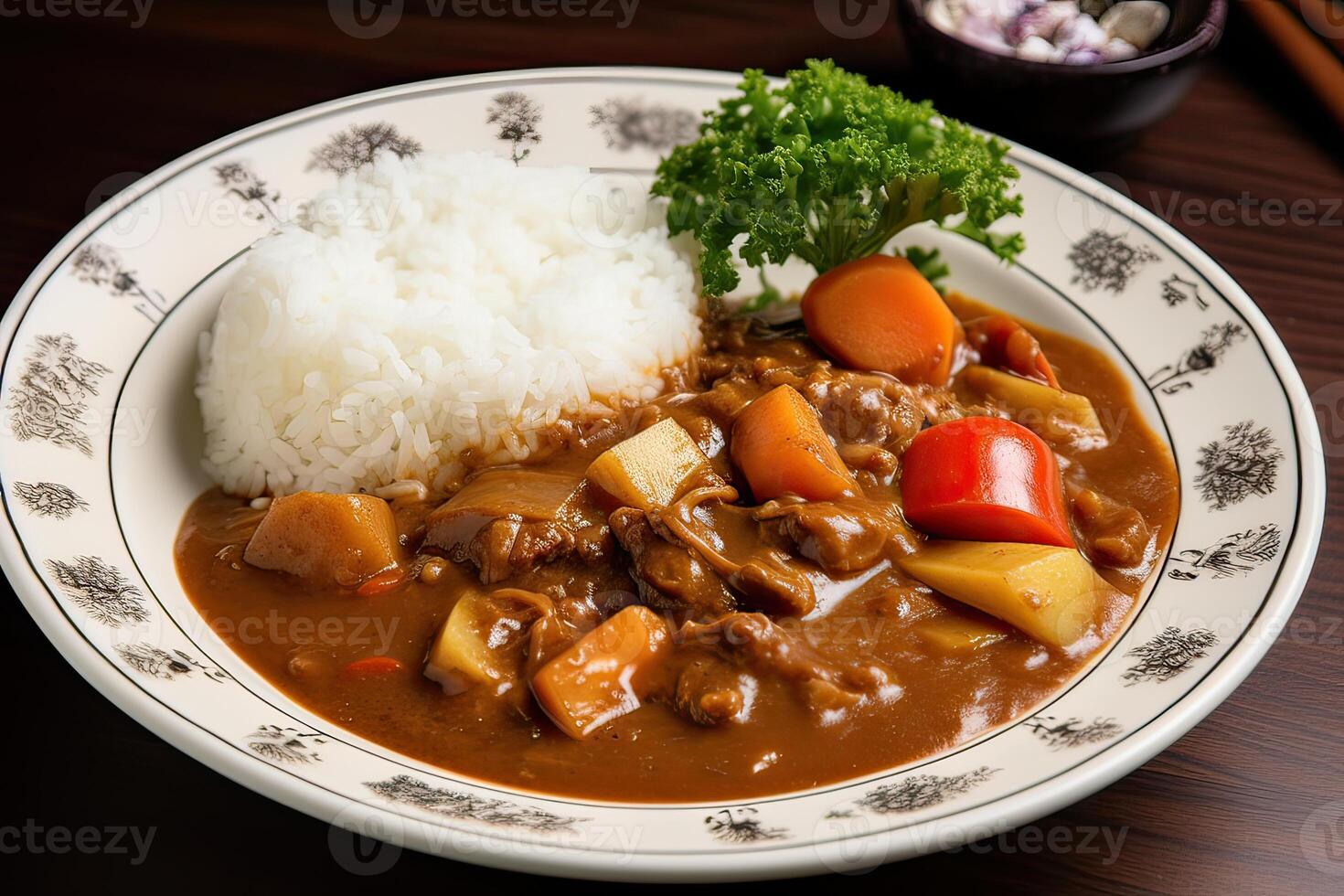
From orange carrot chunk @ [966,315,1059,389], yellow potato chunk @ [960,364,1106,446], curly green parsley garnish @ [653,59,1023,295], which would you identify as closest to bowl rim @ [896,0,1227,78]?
curly green parsley garnish @ [653,59,1023,295]

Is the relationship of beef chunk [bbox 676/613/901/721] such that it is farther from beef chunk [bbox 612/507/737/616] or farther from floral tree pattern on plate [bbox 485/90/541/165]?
floral tree pattern on plate [bbox 485/90/541/165]

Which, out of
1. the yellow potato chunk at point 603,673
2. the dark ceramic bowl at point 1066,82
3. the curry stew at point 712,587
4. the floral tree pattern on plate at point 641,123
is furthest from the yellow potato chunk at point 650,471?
the dark ceramic bowl at point 1066,82

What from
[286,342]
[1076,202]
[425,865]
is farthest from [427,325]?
[1076,202]

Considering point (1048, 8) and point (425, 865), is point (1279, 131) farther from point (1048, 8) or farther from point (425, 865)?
point (425, 865)

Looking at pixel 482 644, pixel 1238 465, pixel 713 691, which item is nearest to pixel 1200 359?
pixel 1238 465

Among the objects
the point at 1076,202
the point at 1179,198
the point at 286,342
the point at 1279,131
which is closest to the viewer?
the point at 286,342

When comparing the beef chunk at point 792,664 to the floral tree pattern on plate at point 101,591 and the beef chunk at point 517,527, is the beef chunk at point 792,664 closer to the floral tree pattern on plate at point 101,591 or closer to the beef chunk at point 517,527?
the beef chunk at point 517,527
